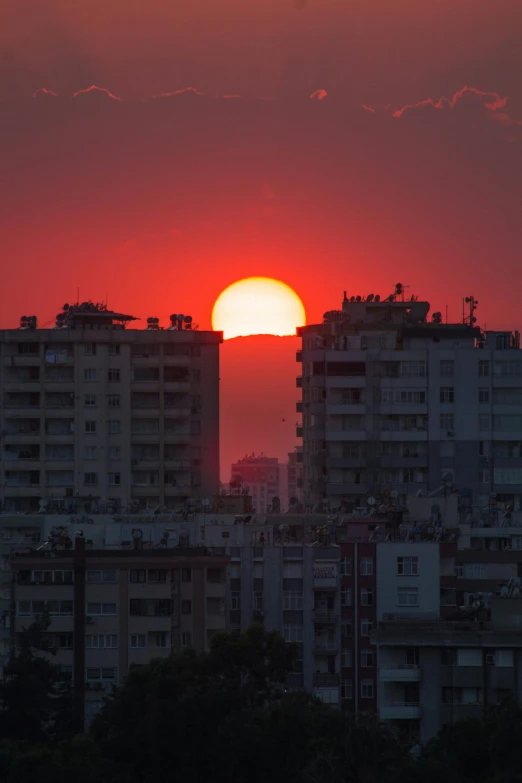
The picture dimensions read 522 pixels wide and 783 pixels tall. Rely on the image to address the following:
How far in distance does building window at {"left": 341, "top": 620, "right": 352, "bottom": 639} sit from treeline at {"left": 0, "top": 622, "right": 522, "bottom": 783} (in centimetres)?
999

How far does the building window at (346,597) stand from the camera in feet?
276

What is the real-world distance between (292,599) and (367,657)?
3.48m

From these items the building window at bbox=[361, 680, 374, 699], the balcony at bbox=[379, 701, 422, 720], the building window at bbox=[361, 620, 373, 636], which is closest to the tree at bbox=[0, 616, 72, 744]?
the building window at bbox=[361, 680, 374, 699]

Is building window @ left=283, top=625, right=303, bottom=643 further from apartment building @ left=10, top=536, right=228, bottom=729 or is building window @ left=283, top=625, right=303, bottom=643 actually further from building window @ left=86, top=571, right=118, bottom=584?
building window @ left=86, top=571, right=118, bottom=584

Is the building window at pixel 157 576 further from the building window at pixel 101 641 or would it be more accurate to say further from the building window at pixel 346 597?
the building window at pixel 346 597

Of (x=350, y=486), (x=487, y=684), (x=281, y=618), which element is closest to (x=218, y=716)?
(x=487, y=684)

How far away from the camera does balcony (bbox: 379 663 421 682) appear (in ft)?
240

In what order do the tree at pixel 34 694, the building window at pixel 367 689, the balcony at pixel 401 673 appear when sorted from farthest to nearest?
the building window at pixel 367 689 < the tree at pixel 34 694 < the balcony at pixel 401 673

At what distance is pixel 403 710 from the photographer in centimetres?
7375

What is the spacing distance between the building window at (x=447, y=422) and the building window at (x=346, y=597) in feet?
151

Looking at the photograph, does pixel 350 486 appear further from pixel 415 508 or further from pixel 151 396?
pixel 415 508

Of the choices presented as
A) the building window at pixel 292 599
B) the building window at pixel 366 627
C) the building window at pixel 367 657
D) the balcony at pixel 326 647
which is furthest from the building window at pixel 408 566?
the building window at pixel 292 599

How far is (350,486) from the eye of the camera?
128 metres

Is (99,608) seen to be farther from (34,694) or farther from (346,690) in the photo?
(346,690)
